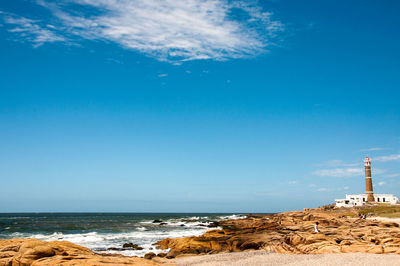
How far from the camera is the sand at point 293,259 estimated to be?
17.1m

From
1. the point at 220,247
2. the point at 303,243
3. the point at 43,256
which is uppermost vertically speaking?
the point at 43,256

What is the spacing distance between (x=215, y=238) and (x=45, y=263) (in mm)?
15956

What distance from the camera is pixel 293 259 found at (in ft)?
64.2

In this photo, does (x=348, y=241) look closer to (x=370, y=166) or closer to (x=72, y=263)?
(x=72, y=263)

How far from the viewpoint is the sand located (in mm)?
17052

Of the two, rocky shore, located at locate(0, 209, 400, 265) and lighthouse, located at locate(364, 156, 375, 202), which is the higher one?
lighthouse, located at locate(364, 156, 375, 202)

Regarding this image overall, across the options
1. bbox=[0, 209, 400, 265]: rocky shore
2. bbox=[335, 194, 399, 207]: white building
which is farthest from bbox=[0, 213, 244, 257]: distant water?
bbox=[335, 194, 399, 207]: white building

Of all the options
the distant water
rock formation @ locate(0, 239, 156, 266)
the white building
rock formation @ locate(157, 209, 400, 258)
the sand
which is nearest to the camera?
rock formation @ locate(0, 239, 156, 266)

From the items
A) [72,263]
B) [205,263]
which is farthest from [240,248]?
[72,263]

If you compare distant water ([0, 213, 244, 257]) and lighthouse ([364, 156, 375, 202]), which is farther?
lighthouse ([364, 156, 375, 202])

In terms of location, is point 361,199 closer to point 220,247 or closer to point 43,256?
point 220,247

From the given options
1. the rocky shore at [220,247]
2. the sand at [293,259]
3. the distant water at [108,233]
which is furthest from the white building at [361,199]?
the sand at [293,259]

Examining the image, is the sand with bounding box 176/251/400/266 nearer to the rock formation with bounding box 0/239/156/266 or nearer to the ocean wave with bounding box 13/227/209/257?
the rock formation with bounding box 0/239/156/266

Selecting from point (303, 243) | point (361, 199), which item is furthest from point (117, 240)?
point (361, 199)
